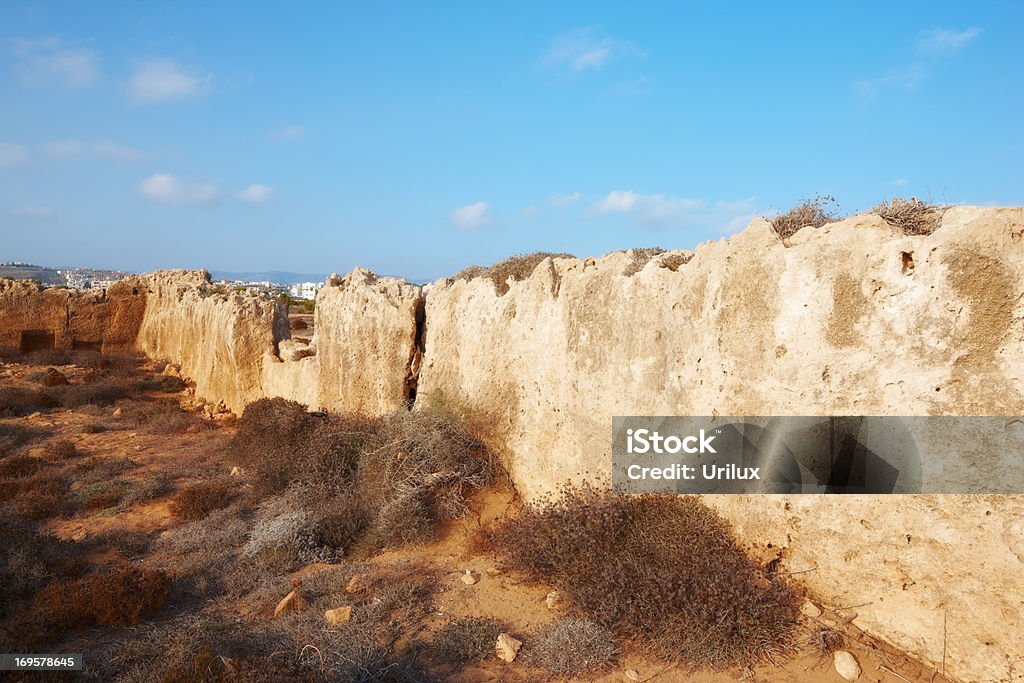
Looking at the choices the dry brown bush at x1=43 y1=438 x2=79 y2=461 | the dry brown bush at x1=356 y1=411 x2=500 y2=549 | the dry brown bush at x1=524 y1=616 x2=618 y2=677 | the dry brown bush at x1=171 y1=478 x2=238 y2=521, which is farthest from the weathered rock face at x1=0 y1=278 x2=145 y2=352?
the dry brown bush at x1=524 y1=616 x2=618 y2=677

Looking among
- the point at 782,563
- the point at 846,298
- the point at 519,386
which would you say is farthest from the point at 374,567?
the point at 846,298

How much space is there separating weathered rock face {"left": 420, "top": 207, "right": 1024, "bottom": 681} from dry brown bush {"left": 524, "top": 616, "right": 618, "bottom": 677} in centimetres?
131

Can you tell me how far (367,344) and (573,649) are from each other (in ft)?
17.6

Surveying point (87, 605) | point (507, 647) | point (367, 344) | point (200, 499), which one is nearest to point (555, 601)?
point (507, 647)

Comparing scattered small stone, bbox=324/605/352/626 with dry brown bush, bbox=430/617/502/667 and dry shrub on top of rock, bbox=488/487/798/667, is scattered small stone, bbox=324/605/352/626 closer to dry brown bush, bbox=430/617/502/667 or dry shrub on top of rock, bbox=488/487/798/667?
dry brown bush, bbox=430/617/502/667

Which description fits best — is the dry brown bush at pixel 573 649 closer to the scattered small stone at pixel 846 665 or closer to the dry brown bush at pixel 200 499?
the scattered small stone at pixel 846 665

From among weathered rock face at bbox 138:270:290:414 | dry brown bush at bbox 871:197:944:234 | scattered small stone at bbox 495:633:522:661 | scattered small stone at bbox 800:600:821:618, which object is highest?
dry brown bush at bbox 871:197:944:234

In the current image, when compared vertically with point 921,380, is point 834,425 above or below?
below

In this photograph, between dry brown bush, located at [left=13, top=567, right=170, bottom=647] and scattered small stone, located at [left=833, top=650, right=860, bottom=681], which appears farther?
dry brown bush, located at [left=13, top=567, right=170, bottom=647]

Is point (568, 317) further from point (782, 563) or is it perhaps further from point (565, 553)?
point (782, 563)

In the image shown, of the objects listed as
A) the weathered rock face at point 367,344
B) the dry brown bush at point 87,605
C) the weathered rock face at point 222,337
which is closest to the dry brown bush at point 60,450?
the weathered rock face at point 222,337

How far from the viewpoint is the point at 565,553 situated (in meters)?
4.95

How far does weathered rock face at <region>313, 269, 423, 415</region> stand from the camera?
818cm

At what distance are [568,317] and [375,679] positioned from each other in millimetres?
3384
